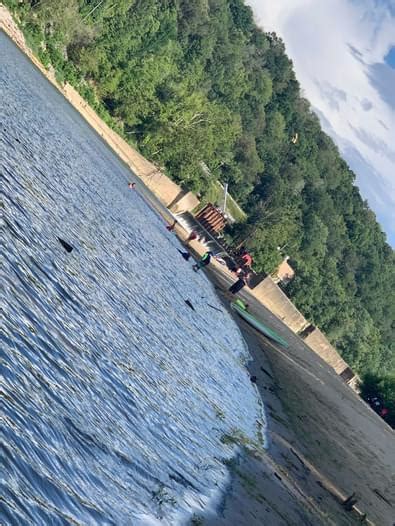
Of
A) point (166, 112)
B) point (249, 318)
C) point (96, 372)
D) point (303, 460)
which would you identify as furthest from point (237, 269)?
point (96, 372)

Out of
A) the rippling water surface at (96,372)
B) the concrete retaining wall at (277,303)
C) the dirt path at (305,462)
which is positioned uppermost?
the concrete retaining wall at (277,303)

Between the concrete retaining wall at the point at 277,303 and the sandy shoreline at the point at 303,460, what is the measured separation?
95.7ft

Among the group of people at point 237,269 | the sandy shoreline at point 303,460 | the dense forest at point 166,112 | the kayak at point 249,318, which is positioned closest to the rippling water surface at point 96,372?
the sandy shoreline at point 303,460

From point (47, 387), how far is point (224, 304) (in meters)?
39.8

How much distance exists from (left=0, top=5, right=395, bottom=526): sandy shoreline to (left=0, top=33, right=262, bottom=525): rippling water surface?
0.94 metres

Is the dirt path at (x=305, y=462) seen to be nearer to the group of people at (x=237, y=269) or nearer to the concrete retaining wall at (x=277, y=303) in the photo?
the group of people at (x=237, y=269)

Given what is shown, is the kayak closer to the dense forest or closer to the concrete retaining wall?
the concrete retaining wall

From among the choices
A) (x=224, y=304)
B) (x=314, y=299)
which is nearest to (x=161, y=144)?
(x=314, y=299)

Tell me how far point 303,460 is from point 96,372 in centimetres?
1129

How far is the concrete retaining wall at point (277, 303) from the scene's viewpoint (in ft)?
297

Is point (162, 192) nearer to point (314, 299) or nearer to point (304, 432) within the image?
point (314, 299)

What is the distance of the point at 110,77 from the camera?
10819 cm

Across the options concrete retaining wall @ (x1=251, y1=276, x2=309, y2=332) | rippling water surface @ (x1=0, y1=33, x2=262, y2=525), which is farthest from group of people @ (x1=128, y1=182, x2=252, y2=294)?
rippling water surface @ (x1=0, y1=33, x2=262, y2=525)

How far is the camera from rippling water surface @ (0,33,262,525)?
1322 centimetres
